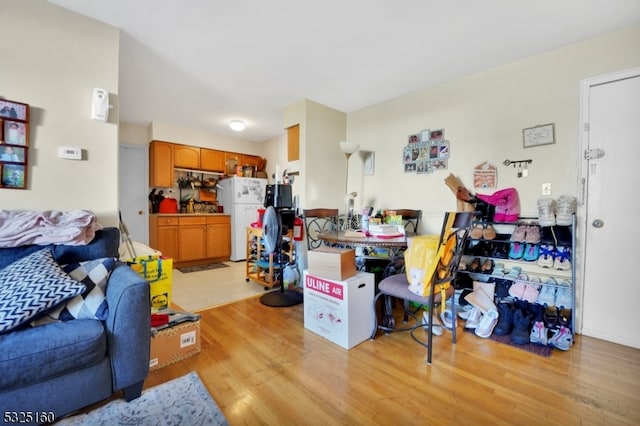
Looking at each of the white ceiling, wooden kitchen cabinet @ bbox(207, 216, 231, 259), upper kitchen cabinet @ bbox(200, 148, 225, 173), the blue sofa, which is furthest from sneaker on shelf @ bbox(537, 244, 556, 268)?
upper kitchen cabinet @ bbox(200, 148, 225, 173)

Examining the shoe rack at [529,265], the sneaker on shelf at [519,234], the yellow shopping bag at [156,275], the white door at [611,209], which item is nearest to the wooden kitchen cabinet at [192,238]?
the yellow shopping bag at [156,275]

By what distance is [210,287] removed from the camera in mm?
3365

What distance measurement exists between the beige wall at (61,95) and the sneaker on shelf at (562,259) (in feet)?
11.8

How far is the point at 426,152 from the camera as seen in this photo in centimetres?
305

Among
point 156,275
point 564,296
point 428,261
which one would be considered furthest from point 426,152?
point 156,275

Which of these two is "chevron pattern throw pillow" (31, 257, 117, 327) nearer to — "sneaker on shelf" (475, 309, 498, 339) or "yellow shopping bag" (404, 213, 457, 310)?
"yellow shopping bag" (404, 213, 457, 310)

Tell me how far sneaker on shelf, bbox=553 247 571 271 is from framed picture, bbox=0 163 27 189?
3.95 m

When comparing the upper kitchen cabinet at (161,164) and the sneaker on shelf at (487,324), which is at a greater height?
the upper kitchen cabinet at (161,164)

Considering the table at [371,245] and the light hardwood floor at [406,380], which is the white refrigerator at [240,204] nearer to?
Answer: the table at [371,245]

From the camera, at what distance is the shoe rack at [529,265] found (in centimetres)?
215

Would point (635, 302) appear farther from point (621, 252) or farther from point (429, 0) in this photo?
point (429, 0)

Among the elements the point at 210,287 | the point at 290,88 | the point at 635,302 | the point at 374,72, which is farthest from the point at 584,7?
the point at 210,287

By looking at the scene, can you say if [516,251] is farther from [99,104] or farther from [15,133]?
[15,133]

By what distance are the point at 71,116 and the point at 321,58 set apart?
2.03 m
